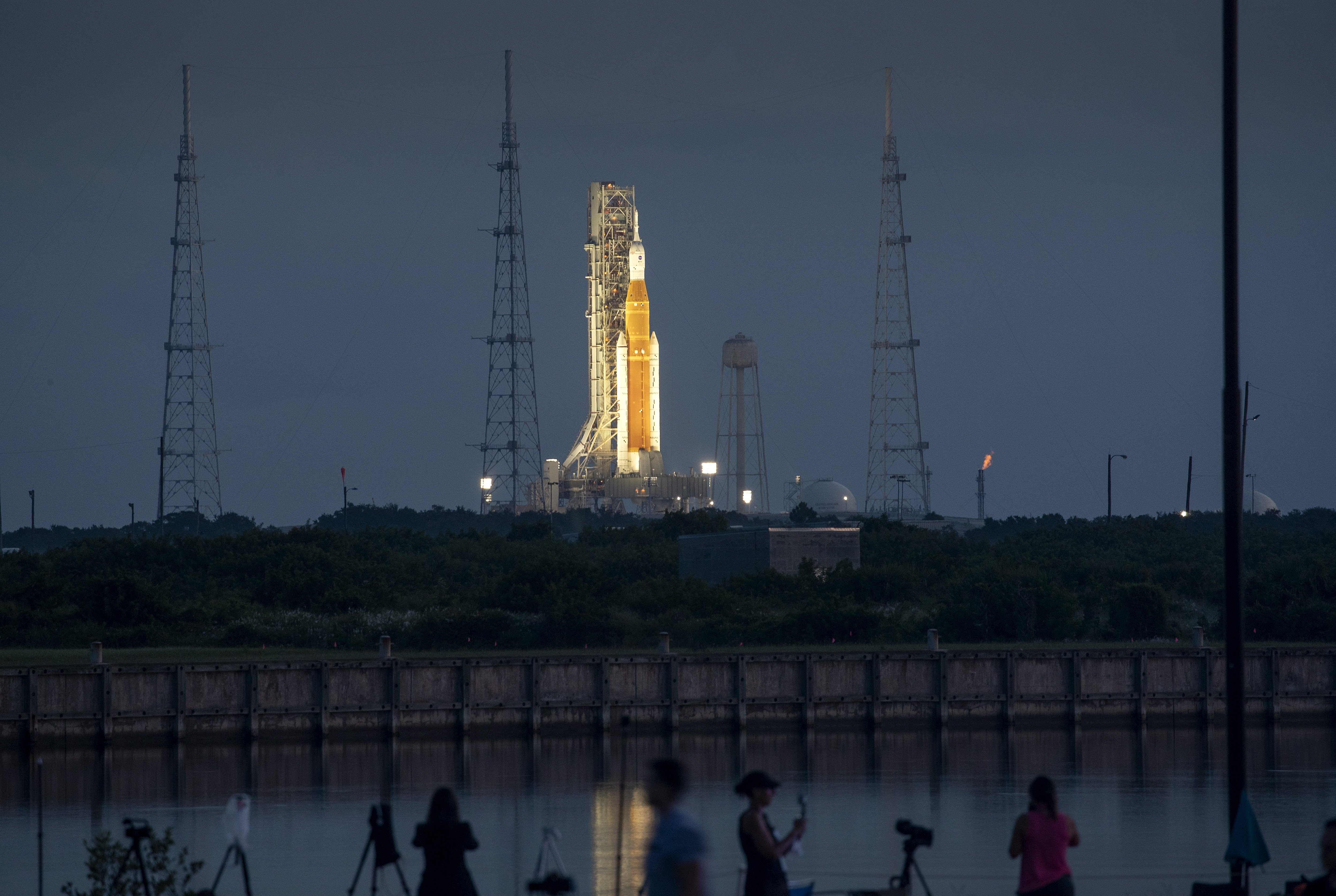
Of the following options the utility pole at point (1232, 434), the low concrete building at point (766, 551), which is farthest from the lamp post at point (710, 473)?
the utility pole at point (1232, 434)

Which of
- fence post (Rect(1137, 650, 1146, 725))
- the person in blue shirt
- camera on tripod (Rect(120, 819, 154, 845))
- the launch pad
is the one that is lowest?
fence post (Rect(1137, 650, 1146, 725))

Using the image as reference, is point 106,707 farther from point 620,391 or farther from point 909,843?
point 620,391

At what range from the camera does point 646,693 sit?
126 feet

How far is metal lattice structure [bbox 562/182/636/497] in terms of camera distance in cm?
10012

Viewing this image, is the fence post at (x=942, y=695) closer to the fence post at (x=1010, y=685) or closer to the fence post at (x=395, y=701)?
the fence post at (x=1010, y=685)

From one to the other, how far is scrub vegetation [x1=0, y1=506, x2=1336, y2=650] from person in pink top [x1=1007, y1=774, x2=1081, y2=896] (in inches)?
1323

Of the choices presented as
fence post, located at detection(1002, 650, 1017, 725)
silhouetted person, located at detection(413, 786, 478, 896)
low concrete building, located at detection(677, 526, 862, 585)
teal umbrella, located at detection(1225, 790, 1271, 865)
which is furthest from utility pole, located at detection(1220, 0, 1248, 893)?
low concrete building, located at detection(677, 526, 862, 585)

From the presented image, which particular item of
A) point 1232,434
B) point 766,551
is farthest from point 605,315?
point 1232,434

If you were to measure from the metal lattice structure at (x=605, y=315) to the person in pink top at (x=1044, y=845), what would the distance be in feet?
285

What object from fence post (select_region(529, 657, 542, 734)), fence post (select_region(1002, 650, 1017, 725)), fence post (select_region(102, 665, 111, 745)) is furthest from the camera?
fence post (select_region(1002, 650, 1017, 725))

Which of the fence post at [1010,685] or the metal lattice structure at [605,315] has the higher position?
the metal lattice structure at [605,315]

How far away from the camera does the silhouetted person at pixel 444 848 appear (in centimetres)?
1197

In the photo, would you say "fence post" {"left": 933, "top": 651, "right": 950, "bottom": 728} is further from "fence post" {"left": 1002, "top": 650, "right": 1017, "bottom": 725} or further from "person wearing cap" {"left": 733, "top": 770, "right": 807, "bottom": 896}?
"person wearing cap" {"left": 733, "top": 770, "right": 807, "bottom": 896}

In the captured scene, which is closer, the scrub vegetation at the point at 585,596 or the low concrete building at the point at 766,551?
the scrub vegetation at the point at 585,596
